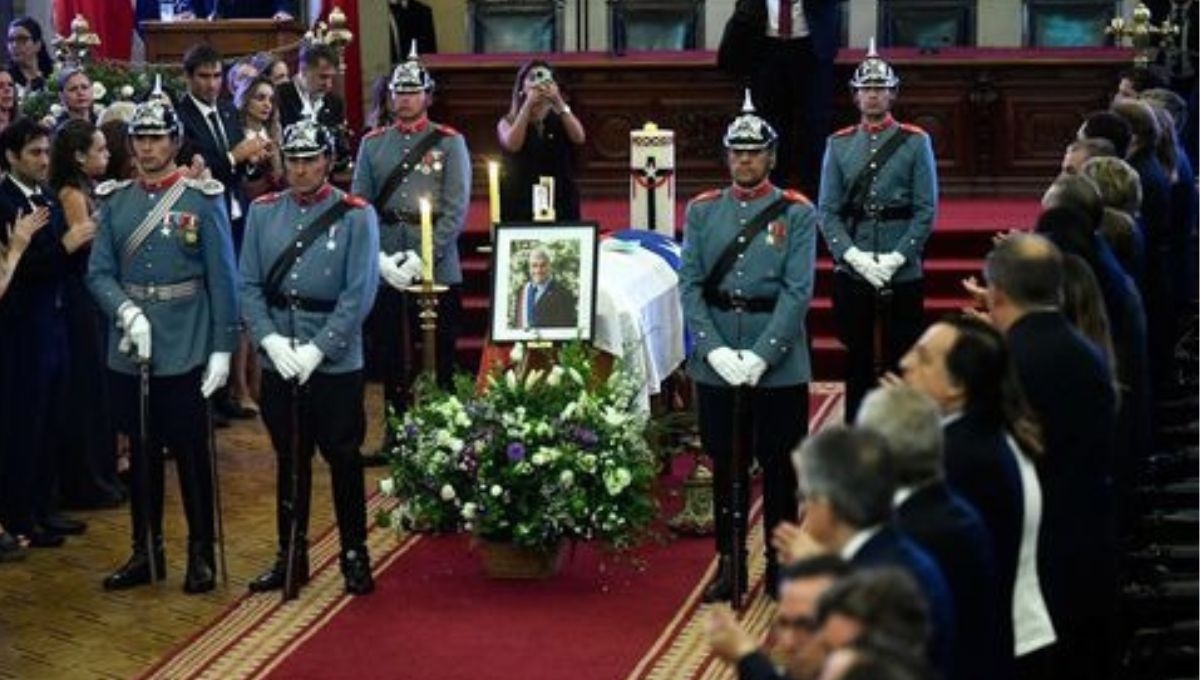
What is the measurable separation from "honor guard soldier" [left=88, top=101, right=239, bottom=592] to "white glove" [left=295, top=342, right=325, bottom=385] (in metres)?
0.36

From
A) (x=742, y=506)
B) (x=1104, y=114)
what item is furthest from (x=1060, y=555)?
(x=1104, y=114)

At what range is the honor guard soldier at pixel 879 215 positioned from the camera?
30.5 feet

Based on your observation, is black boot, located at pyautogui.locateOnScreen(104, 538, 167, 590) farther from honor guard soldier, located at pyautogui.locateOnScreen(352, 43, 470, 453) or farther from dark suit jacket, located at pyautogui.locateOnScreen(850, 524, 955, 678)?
dark suit jacket, located at pyautogui.locateOnScreen(850, 524, 955, 678)

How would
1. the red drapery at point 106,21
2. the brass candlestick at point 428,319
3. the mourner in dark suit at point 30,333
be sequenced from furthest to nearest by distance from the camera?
the red drapery at point 106,21 < the brass candlestick at point 428,319 < the mourner in dark suit at point 30,333

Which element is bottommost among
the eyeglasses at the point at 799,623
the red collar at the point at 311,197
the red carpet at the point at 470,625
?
the red carpet at the point at 470,625

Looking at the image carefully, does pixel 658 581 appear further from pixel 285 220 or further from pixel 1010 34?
pixel 1010 34

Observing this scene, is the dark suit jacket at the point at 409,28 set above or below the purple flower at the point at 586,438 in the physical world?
above

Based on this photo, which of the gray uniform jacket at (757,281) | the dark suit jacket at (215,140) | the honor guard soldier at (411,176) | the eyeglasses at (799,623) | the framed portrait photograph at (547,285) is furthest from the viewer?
the dark suit jacket at (215,140)

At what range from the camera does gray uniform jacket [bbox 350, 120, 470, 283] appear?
9828 millimetres

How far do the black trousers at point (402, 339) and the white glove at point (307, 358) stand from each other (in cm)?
210

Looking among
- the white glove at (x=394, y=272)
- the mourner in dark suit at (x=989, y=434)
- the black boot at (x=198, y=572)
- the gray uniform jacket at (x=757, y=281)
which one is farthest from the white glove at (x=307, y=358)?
the mourner in dark suit at (x=989, y=434)

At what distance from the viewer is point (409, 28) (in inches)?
636

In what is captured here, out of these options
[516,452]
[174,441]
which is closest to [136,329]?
[174,441]

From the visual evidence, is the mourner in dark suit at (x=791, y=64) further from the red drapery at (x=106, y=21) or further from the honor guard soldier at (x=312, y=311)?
the red drapery at (x=106, y=21)
